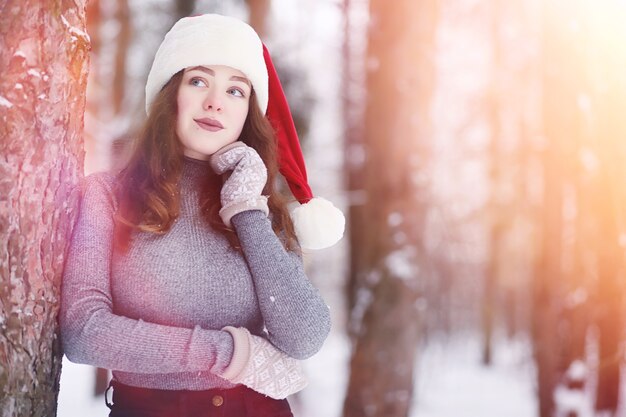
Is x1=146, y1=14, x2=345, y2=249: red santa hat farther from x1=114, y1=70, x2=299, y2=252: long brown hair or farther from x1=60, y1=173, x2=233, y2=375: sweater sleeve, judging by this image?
x1=60, y1=173, x2=233, y2=375: sweater sleeve

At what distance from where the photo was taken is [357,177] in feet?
27.7

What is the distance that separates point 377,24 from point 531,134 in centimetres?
733

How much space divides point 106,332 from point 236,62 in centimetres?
101

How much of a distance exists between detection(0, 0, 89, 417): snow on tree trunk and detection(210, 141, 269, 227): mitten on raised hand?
473 millimetres

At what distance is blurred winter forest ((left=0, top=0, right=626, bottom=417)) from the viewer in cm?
573

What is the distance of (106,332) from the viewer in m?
1.83

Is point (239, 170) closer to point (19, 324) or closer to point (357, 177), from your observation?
point (19, 324)

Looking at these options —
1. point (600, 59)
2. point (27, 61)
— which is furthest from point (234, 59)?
point (600, 59)

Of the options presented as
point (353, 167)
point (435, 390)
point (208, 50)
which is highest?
point (208, 50)

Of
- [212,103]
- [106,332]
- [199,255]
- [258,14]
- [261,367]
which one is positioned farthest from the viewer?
[258,14]

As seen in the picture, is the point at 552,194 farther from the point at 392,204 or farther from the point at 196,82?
the point at 196,82

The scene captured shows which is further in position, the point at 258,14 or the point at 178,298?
the point at 258,14

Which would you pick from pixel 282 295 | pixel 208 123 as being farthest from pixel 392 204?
pixel 282 295

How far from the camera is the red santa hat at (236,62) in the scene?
2.27 meters
